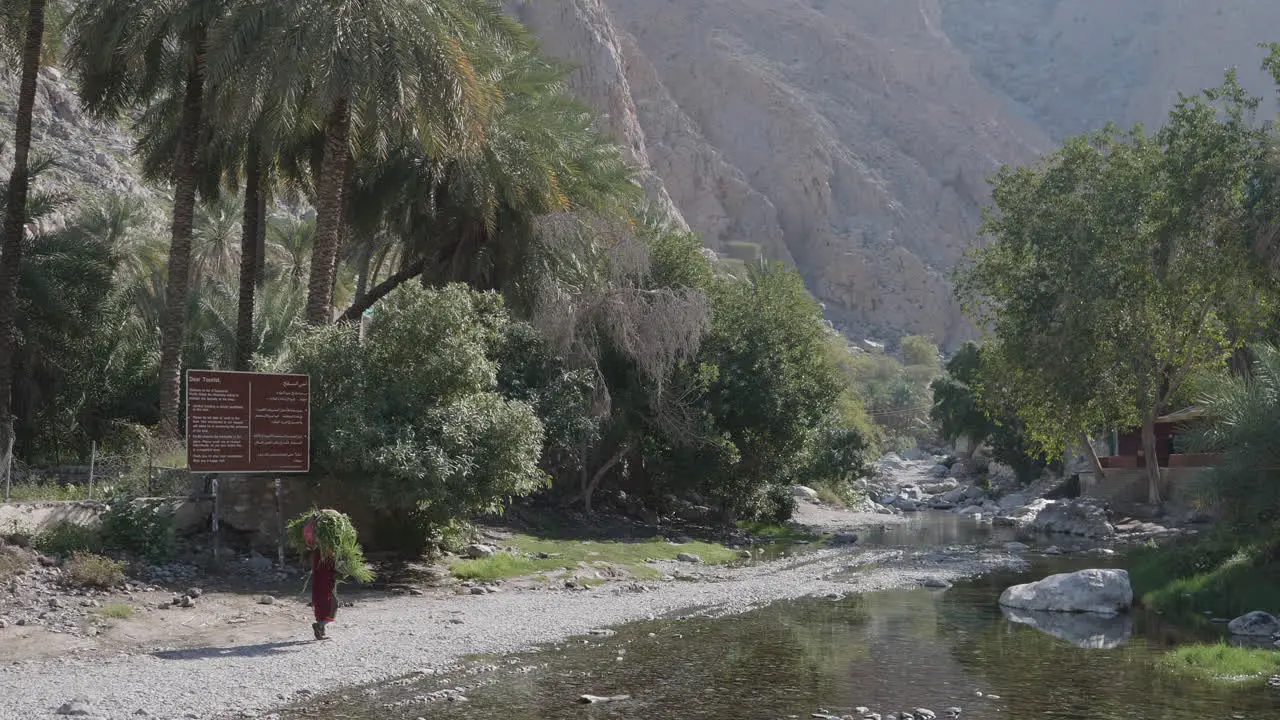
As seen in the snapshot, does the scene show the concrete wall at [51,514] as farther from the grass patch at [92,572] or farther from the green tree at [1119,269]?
the green tree at [1119,269]

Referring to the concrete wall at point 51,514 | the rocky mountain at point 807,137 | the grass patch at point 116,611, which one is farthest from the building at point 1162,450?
the rocky mountain at point 807,137

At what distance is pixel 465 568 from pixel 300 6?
11.4 m

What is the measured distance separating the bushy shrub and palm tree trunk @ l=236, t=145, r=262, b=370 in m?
6.28

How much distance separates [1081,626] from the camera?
59.0ft

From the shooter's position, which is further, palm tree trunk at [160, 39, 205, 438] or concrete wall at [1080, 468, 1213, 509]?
concrete wall at [1080, 468, 1213, 509]

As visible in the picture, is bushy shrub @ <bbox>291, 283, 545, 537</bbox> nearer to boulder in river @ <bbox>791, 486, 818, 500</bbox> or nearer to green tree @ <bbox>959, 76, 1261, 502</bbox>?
green tree @ <bbox>959, 76, 1261, 502</bbox>

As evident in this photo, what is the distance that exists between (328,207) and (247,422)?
5.99 meters

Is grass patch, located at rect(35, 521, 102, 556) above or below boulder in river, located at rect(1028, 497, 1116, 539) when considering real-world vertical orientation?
above

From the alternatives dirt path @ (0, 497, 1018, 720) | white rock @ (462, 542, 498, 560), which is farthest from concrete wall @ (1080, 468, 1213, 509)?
white rock @ (462, 542, 498, 560)

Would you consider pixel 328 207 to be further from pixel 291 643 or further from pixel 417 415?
pixel 291 643

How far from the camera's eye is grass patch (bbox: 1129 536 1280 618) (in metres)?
18.4

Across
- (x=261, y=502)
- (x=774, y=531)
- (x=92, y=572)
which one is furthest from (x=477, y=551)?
(x=774, y=531)

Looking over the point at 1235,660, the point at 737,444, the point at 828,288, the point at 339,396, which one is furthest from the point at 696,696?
the point at 828,288

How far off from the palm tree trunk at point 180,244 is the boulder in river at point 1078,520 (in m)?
29.9
